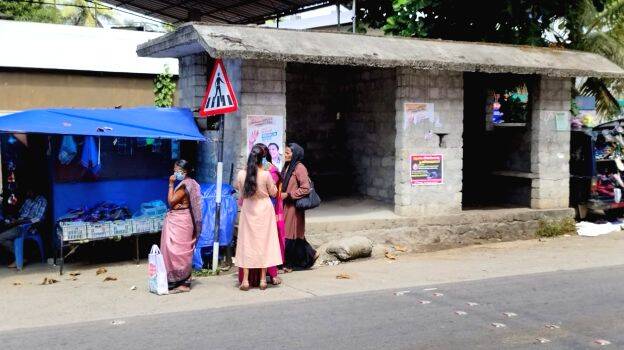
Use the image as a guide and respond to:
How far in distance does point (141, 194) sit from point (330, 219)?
9.26 ft

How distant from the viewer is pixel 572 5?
14.4 metres

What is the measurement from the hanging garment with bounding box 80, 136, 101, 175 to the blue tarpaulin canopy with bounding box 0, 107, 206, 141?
0.43 meters

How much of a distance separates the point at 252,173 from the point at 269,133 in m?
1.70

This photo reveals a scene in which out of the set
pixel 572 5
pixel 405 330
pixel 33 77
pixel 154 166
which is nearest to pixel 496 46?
pixel 572 5

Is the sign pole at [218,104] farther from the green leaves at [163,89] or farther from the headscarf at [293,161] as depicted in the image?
the green leaves at [163,89]

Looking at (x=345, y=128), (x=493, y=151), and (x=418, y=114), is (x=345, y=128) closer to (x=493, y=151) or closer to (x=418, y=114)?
(x=418, y=114)

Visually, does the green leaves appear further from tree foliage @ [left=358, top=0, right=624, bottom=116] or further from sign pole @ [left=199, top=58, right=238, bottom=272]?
sign pole @ [left=199, top=58, right=238, bottom=272]

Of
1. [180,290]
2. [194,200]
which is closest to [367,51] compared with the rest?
[194,200]

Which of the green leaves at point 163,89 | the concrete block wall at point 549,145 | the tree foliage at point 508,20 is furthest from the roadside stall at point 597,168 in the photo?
the green leaves at point 163,89

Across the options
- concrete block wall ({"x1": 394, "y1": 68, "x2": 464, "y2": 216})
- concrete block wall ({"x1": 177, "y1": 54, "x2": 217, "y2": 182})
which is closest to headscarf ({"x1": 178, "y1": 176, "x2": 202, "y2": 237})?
concrete block wall ({"x1": 177, "y1": 54, "x2": 217, "y2": 182})

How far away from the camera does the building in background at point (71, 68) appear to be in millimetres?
15820

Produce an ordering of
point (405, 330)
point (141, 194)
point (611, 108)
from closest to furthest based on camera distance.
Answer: point (405, 330)
point (141, 194)
point (611, 108)

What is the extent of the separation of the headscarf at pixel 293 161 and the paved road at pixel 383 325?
1878 millimetres

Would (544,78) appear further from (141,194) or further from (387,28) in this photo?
(141,194)
